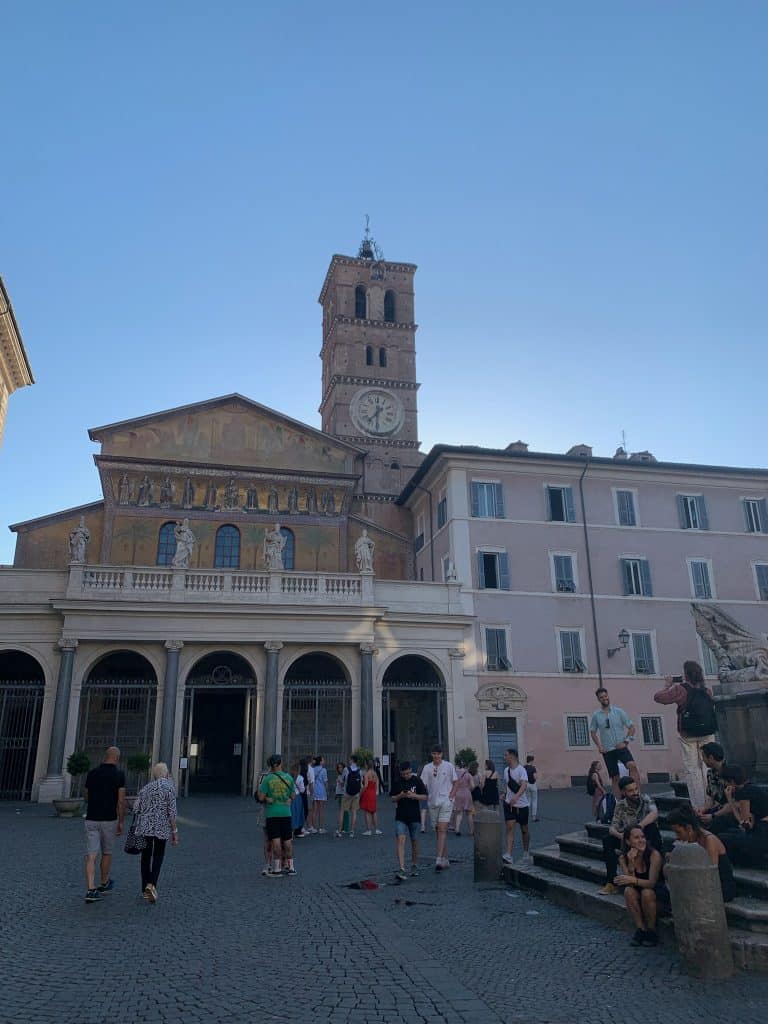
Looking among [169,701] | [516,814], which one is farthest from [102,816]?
[169,701]

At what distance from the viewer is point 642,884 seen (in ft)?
21.7

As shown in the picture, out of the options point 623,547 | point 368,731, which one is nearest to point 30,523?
point 368,731

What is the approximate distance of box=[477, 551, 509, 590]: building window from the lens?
91.5 ft

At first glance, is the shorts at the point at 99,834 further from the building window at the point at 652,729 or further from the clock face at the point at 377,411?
the clock face at the point at 377,411

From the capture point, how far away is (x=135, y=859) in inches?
473

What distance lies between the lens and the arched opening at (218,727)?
1062 inches

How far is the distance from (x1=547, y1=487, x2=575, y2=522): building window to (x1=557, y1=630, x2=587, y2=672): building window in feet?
15.0

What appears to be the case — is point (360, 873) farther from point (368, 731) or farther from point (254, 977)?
point (368, 731)

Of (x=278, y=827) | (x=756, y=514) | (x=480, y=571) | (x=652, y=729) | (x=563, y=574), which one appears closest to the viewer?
(x=278, y=827)

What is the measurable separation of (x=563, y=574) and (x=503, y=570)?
8.21 feet

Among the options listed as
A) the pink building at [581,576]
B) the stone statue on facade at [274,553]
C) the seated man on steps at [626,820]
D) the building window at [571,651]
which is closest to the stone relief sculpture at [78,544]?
the stone statue on facade at [274,553]

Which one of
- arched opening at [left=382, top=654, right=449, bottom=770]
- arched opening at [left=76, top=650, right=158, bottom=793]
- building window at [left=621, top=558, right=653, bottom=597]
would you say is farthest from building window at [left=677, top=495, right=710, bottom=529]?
arched opening at [left=76, top=650, right=158, bottom=793]

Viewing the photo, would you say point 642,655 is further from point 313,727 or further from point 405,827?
point 405,827

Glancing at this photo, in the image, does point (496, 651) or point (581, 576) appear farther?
point (581, 576)
